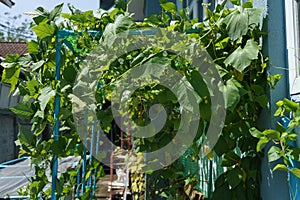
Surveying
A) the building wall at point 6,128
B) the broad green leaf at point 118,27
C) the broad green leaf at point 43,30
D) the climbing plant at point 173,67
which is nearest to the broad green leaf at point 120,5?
the climbing plant at point 173,67

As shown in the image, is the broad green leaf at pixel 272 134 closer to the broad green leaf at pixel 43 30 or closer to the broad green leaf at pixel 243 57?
the broad green leaf at pixel 243 57

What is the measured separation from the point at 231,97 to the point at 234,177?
35 centimetres

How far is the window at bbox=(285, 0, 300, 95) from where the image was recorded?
1.28 meters

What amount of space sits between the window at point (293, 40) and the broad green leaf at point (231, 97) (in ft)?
0.92

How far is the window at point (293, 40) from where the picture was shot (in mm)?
1284

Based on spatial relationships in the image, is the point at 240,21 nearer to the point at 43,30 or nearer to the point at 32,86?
the point at 43,30

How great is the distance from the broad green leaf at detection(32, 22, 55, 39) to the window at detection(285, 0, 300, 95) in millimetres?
1038

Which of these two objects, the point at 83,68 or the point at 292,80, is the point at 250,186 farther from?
the point at 83,68

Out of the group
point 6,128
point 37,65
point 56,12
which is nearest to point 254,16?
point 56,12

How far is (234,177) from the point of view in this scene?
1279 millimetres

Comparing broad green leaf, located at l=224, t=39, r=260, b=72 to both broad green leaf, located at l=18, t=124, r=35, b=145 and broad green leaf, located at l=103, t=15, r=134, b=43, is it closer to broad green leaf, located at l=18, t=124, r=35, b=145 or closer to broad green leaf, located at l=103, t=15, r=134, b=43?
broad green leaf, located at l=103, t=15, r=134, b=43

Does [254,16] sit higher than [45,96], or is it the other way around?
[254,16]

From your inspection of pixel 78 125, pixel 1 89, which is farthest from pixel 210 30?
pixel 1 89

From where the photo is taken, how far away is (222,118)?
1.24 metres
